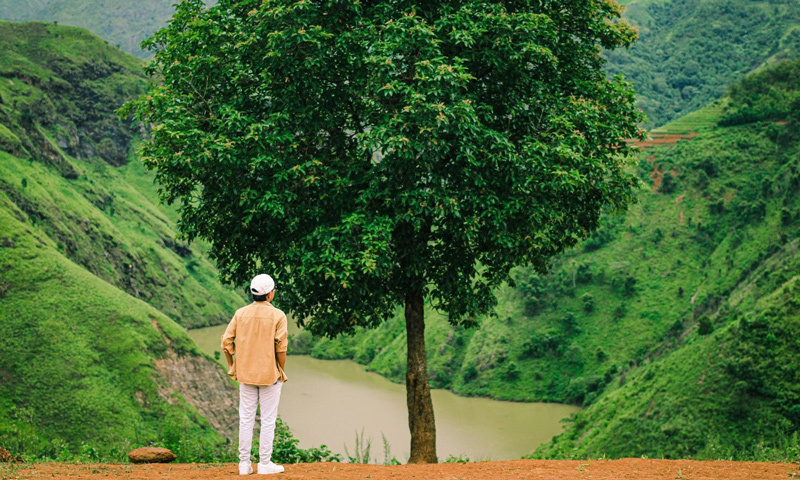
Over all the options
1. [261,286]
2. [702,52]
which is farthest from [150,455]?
[702,52]

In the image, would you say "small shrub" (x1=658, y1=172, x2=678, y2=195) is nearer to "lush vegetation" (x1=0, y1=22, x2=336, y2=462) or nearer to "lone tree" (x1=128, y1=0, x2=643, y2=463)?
"lush vegetation" (x1=0, y1=22, x2=336, y2=462)

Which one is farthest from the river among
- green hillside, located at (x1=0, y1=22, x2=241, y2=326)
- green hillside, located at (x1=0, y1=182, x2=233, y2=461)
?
green hillside, located at (x1=0, y1=22, x2=241, y2=326)

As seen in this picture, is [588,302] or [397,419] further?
[588,302]

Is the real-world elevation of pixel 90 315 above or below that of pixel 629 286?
below

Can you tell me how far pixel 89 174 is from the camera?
108 meters

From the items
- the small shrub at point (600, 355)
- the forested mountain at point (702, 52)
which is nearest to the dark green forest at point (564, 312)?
the small shrub at point (600, 355)

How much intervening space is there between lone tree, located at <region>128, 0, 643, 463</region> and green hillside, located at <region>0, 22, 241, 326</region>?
56.9 metres

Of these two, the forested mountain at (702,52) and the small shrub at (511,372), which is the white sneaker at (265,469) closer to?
the small shrub at (511,372)

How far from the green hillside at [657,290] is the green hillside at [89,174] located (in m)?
34.1

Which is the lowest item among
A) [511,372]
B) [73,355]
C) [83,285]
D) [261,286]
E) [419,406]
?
[511,372]

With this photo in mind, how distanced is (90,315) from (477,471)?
47423mm

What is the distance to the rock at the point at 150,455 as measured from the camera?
11875mm

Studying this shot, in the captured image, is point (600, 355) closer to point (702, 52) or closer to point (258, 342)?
point (258, 342)

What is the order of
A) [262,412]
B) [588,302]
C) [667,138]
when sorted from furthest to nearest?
[667,138] → [588,302] → [262,412]
